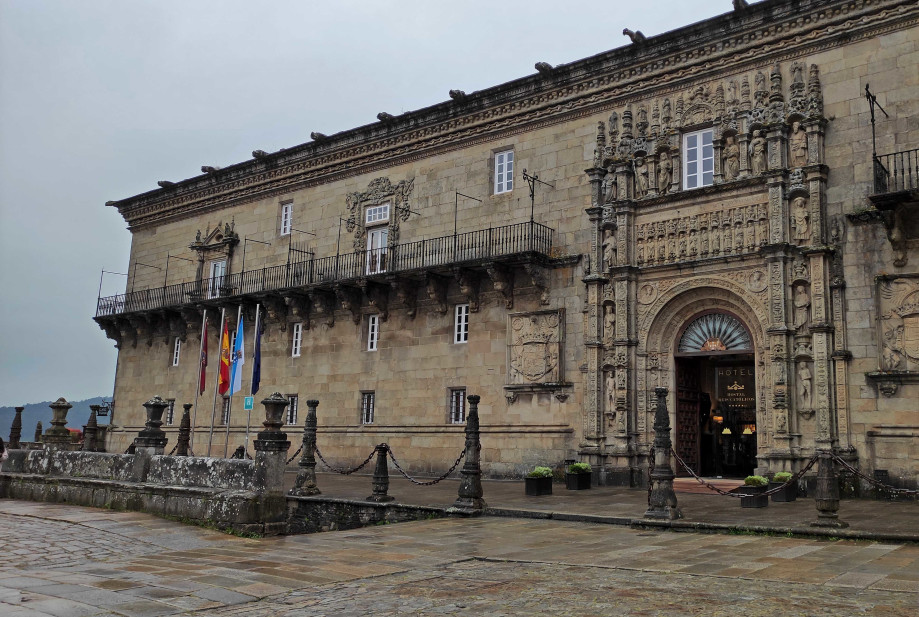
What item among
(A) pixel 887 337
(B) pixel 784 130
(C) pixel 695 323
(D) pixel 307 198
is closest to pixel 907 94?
(B) pixel 784 130

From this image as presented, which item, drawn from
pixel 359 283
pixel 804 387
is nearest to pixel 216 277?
pixel 359 283

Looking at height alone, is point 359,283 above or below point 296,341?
above

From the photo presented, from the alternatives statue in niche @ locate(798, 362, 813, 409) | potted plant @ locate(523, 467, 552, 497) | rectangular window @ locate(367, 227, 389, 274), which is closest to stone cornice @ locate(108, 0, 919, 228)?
rectangular window @ locate(367, 227, 389, 274)

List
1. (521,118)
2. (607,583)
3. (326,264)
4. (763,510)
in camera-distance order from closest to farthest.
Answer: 1. (607,583)
2. (763,510)
3. (521,118)
4. (326,264)

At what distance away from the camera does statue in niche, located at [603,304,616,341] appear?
739 inches

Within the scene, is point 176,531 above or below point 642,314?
below

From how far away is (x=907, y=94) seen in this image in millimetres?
15625

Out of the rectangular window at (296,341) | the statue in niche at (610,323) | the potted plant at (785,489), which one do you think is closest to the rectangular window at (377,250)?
the rectangular window at (296,341)

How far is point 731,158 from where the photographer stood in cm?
1761

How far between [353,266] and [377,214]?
1827 millimetres

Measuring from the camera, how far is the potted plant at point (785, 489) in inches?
560

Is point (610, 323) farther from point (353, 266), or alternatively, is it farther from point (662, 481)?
point (353, 266)

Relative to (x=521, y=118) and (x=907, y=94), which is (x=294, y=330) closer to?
(x=521, y=118)

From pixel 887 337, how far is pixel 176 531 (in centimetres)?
1325
